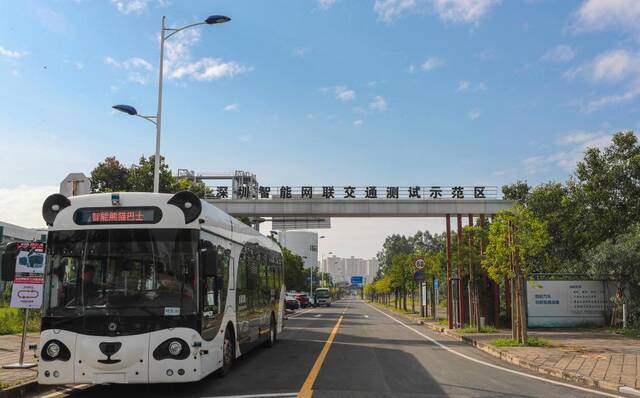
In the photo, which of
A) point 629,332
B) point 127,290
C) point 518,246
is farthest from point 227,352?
point 629,332

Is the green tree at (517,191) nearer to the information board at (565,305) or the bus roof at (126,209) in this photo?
the information board at (565,305)

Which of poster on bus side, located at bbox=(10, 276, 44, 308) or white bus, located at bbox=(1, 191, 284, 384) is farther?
poster on bus side, located at bbox=(10, 276, 44, 308)

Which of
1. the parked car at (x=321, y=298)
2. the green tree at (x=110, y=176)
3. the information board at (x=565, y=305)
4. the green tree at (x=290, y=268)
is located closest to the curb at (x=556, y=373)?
the information board at (x=565, y=305)

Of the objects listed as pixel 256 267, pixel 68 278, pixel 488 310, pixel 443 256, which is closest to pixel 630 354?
pixel 256 267

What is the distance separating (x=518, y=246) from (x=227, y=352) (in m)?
10.3

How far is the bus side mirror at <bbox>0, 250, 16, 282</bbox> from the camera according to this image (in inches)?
388

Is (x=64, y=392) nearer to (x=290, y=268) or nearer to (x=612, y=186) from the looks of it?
(x=612, y=186)

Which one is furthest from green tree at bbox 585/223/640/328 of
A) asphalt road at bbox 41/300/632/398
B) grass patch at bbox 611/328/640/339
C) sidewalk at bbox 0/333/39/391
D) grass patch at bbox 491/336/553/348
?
sidewalk at bbox 0/333/39/391

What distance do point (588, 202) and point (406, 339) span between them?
1545cm

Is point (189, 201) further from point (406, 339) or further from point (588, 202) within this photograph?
point (588, 202)

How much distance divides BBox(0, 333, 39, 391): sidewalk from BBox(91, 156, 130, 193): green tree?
392 inches

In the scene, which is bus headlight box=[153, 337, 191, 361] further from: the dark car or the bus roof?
the dark car

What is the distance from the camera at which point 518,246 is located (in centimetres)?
1748

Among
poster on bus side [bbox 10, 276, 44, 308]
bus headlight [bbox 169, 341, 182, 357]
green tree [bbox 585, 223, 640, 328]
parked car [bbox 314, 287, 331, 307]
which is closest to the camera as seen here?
bus headlight [bbox 169, 341, 182, 357]
